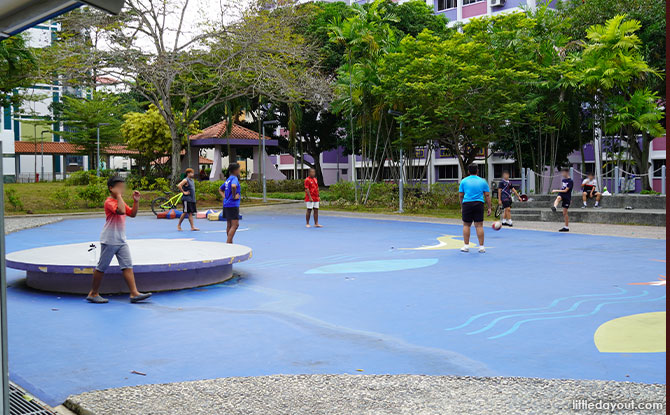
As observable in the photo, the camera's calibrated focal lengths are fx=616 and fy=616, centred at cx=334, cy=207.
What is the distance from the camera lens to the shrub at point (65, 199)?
27.5 meters

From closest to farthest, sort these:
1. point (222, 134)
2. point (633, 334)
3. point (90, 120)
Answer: point (633, 334) < point (222, 134) < point (90, 120)

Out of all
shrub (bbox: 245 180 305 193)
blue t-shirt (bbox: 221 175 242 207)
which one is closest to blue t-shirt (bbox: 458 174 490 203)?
blue t-shirt (bbox: 221 175 242 207)

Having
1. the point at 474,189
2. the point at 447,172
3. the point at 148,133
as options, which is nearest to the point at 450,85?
the point at 474,189

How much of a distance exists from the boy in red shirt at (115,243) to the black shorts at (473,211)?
7.24 metres

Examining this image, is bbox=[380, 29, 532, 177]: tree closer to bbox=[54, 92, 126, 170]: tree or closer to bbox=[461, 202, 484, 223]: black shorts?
bbox=[461, 202, 484, 223]: black shorts

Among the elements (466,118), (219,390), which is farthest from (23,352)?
(466,118)

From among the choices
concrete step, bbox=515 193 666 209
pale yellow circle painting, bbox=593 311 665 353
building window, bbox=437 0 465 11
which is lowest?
pale yellow circle painting, bbox=593 311 665 353

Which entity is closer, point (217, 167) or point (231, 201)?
point (231, 201)

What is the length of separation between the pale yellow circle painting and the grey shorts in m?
5.59

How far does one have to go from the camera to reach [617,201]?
23.1 meters

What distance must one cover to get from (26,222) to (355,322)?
18.0m

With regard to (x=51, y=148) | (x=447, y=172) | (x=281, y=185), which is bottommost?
(x=281, y=185)

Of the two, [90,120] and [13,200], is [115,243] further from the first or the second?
[90,120]

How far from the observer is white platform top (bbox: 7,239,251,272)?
8508 mm
